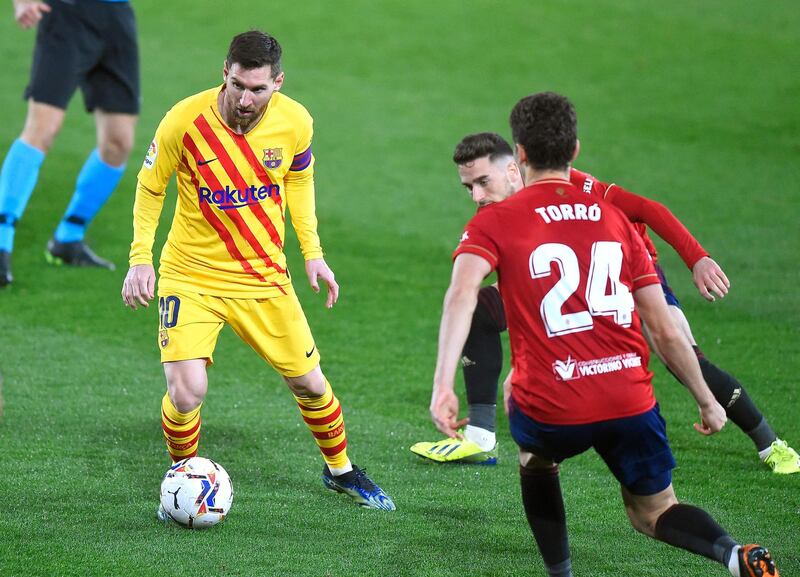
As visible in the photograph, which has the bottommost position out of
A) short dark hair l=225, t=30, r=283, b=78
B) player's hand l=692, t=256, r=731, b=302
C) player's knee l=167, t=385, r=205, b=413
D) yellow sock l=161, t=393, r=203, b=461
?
yellow sock l=161, t=393, r=203, b=461

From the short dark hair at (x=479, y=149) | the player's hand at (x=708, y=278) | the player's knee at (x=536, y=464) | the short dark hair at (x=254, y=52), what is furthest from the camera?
the short dark hair at (x=479, y=149)

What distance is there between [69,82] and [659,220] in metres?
5.36

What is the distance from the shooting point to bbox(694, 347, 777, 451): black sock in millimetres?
5410

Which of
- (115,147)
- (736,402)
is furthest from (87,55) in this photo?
(736,402)

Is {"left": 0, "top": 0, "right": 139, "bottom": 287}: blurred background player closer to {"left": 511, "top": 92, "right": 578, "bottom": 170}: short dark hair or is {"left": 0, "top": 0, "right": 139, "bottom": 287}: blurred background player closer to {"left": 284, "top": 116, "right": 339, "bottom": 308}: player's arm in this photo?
{"left": 284, "top": 116, "right": 339, "bottom": 308}: player's arm

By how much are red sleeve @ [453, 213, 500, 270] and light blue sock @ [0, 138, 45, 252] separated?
18.2 ft

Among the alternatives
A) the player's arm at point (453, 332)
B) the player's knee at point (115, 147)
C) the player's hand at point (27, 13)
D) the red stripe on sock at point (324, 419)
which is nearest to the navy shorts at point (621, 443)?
the player's arm at point (453, 332)

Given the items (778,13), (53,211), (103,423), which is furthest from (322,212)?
(778,13)

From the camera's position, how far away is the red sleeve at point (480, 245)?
141 inches

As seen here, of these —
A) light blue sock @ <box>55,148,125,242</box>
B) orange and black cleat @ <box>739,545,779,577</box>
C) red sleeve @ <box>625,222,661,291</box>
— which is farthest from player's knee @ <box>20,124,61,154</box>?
orange and black cleat @ <box>739,545,779,577</box>

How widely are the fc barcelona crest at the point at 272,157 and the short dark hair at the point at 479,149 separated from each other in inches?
33.4

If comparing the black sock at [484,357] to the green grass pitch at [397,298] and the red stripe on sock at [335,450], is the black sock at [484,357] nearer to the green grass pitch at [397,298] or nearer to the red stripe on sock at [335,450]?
the green grass pitch at [397,298]

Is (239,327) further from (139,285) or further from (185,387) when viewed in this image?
(139,285)

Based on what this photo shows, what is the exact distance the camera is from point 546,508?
4008mm
